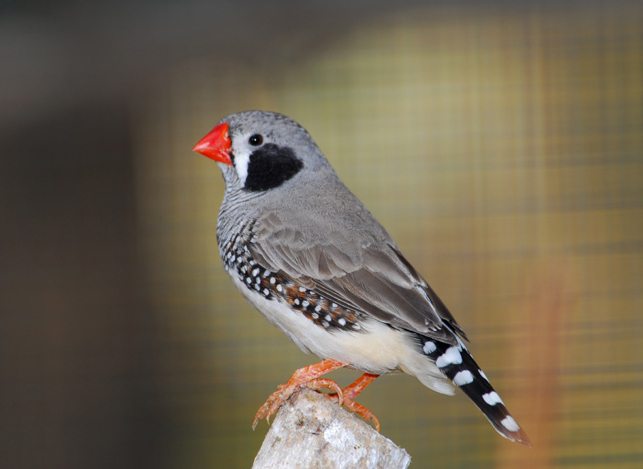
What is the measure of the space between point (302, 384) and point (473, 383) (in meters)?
0.51

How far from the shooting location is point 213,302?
527 cm

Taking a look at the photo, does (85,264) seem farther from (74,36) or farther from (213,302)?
(74,36)

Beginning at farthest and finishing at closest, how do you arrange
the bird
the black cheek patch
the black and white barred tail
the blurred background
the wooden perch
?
the blurred background
the black cheek patch
the bird
the black and white barred tail
the wooden perch

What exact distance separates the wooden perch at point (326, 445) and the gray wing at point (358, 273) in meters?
0.35

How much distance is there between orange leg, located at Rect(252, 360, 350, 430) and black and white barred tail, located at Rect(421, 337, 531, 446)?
298 millimetres

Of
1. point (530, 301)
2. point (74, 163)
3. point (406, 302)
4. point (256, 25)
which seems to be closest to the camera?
point (406, 302)

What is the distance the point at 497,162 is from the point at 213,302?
2081 millimetres

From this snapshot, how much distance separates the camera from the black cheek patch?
8.61ft

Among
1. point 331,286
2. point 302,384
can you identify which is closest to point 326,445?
point 302,384

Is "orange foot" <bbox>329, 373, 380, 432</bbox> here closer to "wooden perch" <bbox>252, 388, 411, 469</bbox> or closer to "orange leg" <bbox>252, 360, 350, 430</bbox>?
"orange leg" <bbox>252, 360, 350, 430</bbox>

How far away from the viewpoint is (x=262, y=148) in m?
2.63

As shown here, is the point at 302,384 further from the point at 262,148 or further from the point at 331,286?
the point at 262,148

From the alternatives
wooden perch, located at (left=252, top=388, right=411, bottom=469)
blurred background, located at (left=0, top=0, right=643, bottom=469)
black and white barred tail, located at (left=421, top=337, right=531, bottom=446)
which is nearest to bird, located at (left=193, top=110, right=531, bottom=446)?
black and white barred tail, located at (left=421, top=337, right=531, bottom=446)

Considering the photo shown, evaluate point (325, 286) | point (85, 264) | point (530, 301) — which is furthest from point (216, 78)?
point (325, 286)
